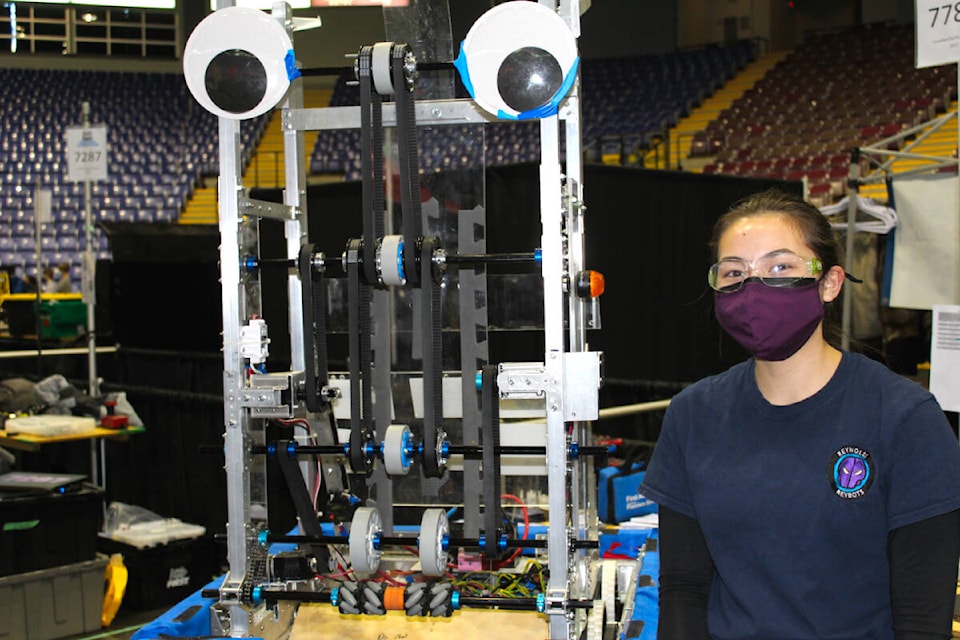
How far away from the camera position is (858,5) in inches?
689

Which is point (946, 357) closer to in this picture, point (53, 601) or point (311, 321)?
point (311, 321)

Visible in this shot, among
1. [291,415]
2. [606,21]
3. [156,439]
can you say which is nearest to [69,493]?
[156,439]

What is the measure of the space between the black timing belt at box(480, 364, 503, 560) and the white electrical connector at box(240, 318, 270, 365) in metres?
0.63

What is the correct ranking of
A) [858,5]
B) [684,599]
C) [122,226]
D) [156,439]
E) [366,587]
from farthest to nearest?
[858,5] → [122,226] → [156,439] → [366,587] → [684,599]

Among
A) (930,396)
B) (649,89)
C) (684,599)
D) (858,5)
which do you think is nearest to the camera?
(930,396)

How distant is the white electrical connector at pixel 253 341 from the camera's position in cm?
261

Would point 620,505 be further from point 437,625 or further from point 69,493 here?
point 69,493

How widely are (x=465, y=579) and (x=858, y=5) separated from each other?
17450 mm

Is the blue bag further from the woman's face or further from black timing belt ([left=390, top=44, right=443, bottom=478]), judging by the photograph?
the woman's face

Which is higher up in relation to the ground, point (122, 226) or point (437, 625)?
point (122, 226)

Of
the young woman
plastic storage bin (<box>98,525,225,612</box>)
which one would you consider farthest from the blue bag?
plastic storage bin (<box>98,525,225,612</box>)

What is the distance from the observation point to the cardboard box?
4070mm

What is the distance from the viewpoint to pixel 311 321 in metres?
2.63

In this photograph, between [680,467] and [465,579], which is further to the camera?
[465,579]
